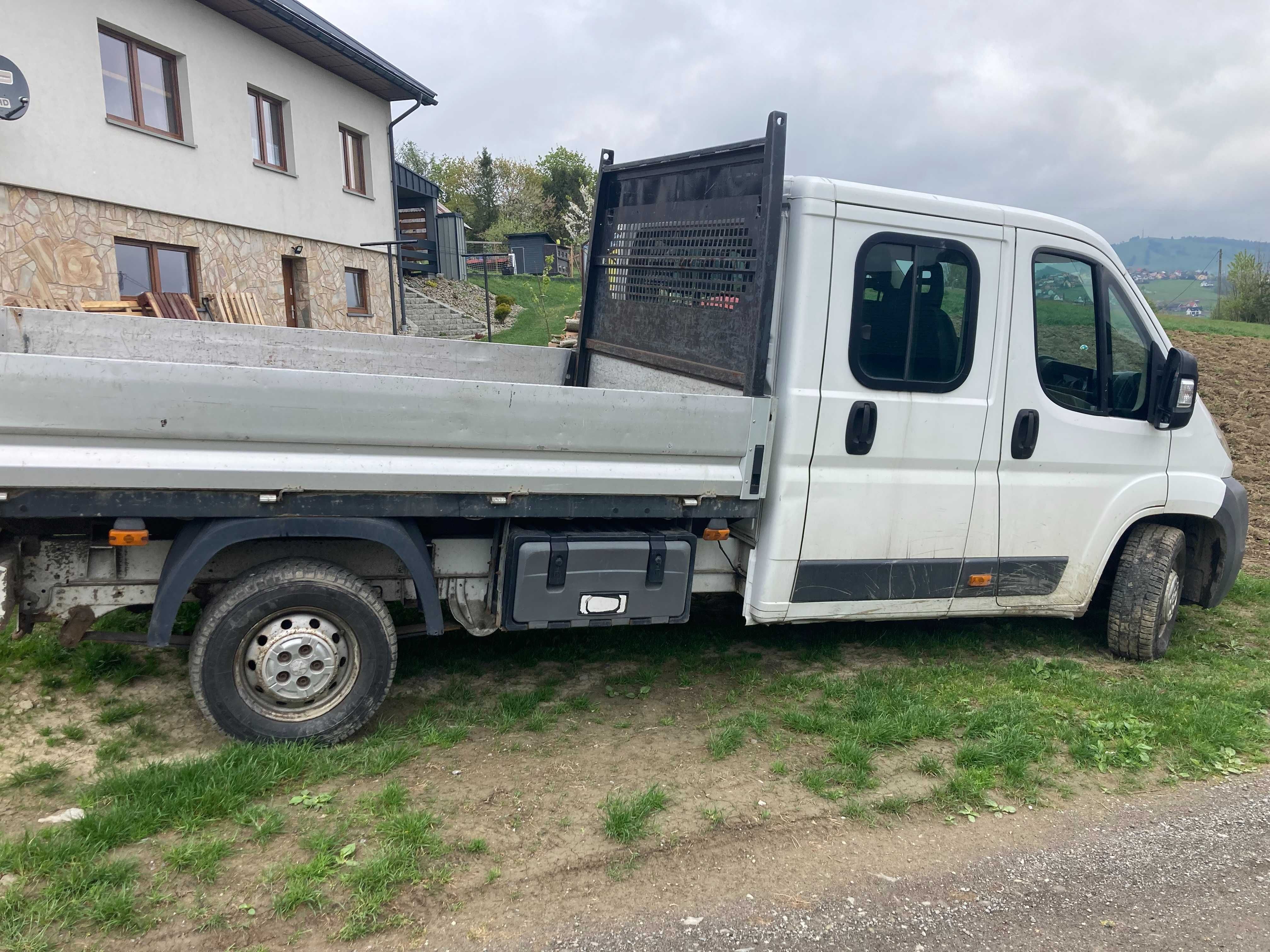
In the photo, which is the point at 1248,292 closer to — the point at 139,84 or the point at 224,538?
the point at 139,84

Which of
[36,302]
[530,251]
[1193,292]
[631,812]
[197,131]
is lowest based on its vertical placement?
[631,812]

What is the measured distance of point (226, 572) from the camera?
3.51 m

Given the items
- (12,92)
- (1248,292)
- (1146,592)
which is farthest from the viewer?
(1248,292)

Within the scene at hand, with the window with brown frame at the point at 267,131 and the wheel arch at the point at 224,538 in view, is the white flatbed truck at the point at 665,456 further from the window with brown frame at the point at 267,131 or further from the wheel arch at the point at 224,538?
the window with brown frame at the point at 267,131

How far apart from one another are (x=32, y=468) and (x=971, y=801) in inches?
148

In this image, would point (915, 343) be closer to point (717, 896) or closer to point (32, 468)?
point (717, 896)

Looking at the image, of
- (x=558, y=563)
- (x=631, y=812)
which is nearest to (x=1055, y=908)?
(x=631, y=812)

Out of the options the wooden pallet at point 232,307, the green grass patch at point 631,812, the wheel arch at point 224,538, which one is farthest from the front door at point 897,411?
the wooden pallet at point 232,307

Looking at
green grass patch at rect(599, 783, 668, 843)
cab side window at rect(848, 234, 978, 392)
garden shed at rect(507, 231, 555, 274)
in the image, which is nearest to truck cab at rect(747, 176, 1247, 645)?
cab side window at rect(848, 234, 978, 392)

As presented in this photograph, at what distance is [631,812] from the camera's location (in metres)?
3.24

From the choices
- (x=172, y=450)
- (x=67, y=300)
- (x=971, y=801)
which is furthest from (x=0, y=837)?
(x=67, y=300)

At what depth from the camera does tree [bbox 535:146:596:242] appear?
174 ft

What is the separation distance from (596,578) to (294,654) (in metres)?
1.30

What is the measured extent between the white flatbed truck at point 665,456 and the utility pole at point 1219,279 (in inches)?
2025
